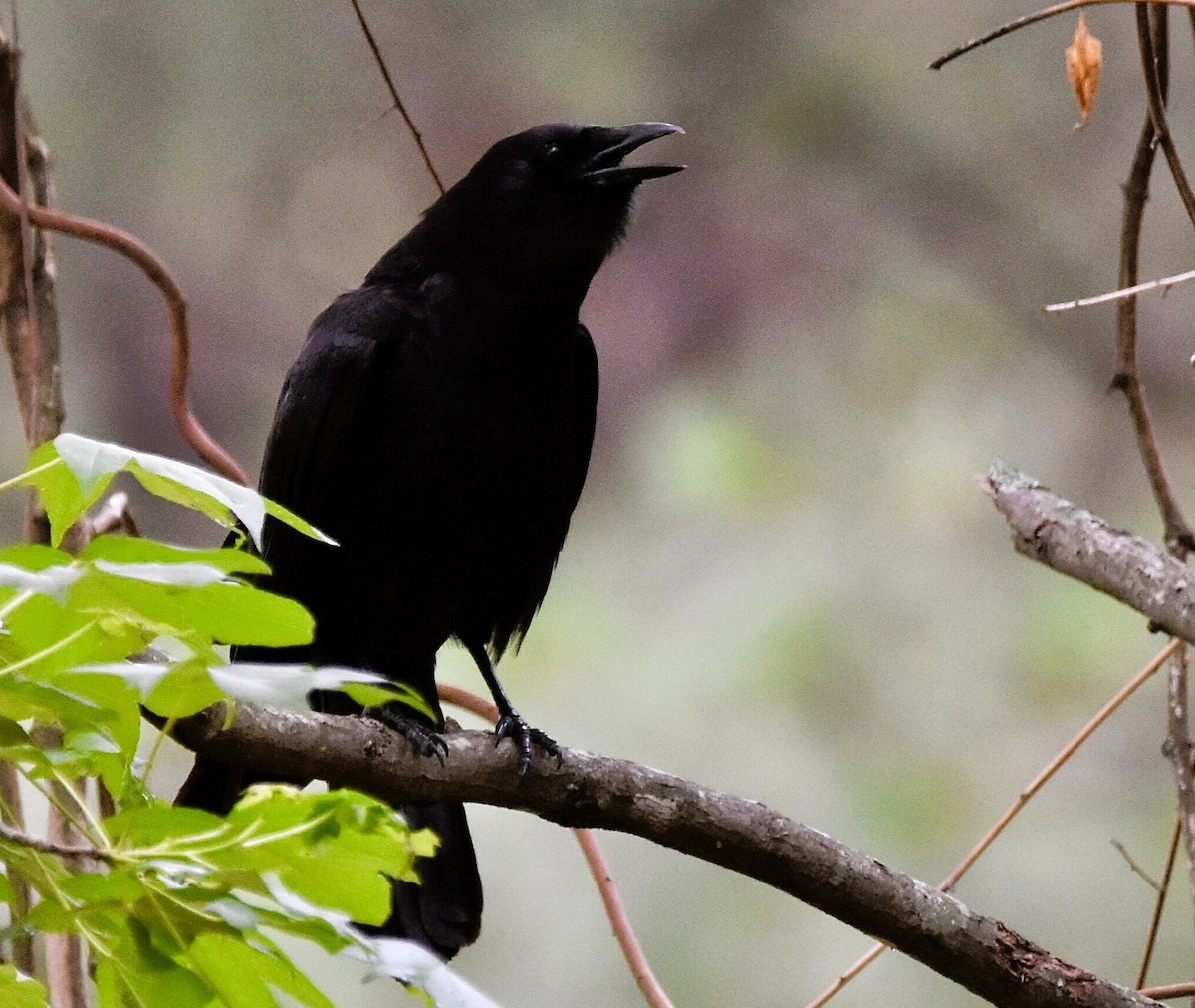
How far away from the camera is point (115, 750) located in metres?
0.59

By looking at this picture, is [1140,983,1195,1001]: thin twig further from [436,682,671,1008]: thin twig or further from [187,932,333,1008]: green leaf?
[187,932,333,1008]: green leaf

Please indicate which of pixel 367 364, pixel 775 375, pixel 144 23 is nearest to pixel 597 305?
pixel 775 375

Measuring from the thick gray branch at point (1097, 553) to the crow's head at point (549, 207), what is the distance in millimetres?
668

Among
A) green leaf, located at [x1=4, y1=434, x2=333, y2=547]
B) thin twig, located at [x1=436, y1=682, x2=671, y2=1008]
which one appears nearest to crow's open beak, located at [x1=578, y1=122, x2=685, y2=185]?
thin twig, located at [x1=436, y1=682, x2=671, y2=1008]

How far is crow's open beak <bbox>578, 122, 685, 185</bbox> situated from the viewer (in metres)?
2.09

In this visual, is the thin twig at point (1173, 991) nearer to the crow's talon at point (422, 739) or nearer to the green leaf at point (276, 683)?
the crow's talon at point (422, 739)

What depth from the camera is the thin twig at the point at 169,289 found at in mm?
1796

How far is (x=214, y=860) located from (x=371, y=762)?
2.25ft

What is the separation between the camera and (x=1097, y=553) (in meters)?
1.69

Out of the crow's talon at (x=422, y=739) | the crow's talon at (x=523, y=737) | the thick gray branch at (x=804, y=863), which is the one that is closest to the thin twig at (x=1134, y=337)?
the thick gray branch at (x=804, y=863)

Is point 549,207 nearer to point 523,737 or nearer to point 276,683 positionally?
point 523,737

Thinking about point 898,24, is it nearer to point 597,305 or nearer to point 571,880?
point 597,305

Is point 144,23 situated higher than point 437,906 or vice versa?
point 144,23

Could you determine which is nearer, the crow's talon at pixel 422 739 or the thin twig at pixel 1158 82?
the crow's talon at pixel 422 739
